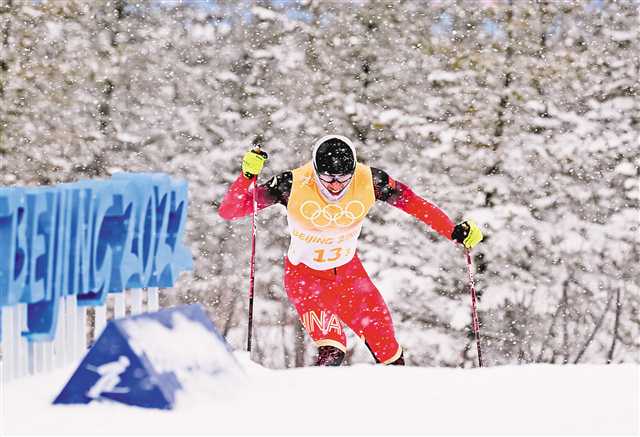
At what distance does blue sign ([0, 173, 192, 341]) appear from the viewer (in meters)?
5.61

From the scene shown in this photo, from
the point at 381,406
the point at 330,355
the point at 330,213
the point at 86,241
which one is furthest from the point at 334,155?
the point at 381,406

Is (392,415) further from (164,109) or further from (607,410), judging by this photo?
(164,109)

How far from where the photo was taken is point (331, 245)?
24.7ft

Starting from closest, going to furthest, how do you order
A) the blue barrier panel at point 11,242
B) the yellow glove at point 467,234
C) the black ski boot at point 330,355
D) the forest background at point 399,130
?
the blue barrier panel at point 11,242 < the black ski boot at point 330,355 < the yellow glove at point 467,234 < the forest background at point 399,130

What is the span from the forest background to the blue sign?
433 inches

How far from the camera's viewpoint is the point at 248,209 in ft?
24.6

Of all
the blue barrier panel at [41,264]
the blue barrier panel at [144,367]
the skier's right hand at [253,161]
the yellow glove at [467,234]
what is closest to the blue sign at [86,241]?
the blue barrier panel at [41,264]

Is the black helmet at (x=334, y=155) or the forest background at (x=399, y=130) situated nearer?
the black helmet at (x=334, y=155)

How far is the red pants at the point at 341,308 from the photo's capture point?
7.44 metres

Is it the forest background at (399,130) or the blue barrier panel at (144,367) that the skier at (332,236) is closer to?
the blue barrier panel at (144,367)

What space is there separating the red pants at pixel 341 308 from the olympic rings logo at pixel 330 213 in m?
0.38

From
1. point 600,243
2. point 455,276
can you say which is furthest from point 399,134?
point 600,243

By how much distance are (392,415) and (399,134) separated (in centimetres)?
1539

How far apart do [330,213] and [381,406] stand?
3.21m
